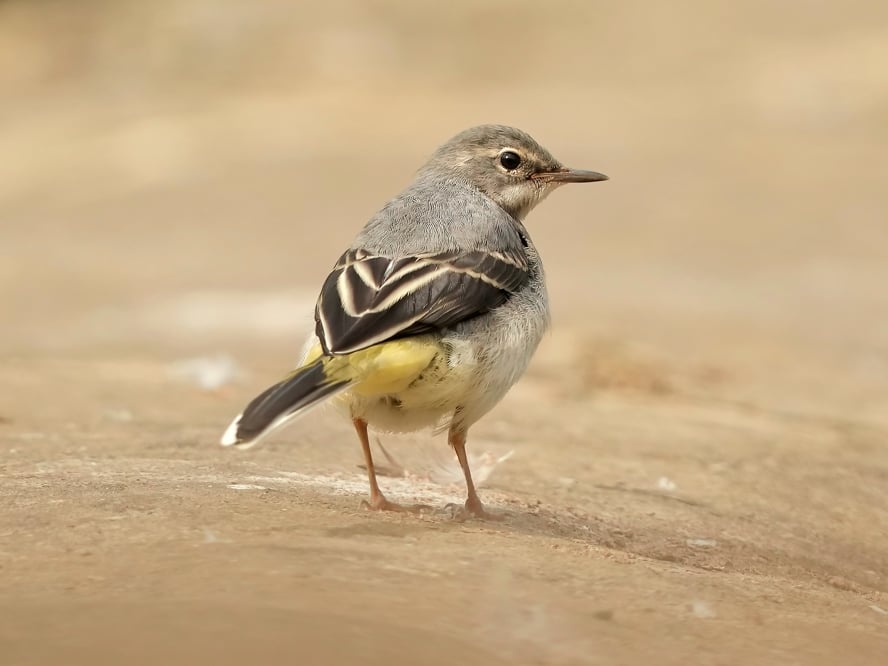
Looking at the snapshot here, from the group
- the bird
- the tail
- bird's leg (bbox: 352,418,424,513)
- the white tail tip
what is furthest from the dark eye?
the white tail tip

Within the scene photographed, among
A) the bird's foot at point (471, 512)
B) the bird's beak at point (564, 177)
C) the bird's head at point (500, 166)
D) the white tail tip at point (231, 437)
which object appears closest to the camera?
the white tail tip at point (231, 437)

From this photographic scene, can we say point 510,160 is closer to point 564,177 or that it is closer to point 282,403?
point 564,177

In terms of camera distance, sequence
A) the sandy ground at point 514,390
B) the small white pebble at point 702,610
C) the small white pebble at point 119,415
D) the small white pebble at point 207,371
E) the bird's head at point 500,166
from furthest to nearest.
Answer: the small white pebble at point 207,371 < the small white pebble at point 119,415 < the bird's head at point 500,166 < the small white pebble at point 702,610 < the sandy ground at point 514,390

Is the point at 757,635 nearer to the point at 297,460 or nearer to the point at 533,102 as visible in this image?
the point at 297,460

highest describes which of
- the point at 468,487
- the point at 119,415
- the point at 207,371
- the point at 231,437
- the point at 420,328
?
the point at 207,371

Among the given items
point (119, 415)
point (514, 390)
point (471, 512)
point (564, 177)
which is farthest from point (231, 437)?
point (514, 390)

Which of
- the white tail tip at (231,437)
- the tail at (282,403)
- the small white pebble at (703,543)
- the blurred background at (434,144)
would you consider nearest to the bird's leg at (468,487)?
the small white pebble at (703,543)

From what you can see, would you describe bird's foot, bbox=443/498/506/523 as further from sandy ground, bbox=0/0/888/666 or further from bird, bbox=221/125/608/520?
sandy ground, bbox=0/0/888/666

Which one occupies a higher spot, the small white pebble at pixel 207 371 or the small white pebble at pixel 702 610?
the small white pebble at pixel 207 371

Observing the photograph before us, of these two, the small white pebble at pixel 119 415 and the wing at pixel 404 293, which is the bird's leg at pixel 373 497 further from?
the small white pebble at pixel 119 415
